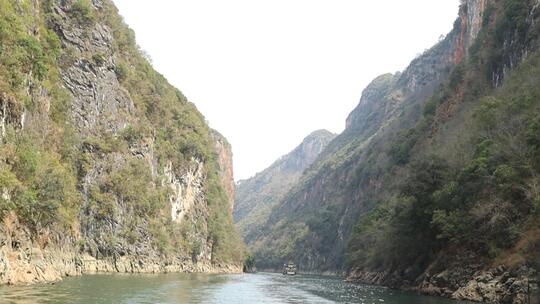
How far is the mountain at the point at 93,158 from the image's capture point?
44.7m

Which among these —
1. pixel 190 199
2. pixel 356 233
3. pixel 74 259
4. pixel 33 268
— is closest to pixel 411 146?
pixel 356 233

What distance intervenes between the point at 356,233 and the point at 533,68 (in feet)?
179

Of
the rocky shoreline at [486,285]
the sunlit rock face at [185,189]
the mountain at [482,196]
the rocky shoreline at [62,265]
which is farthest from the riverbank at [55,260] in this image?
the mountain at [482,196]

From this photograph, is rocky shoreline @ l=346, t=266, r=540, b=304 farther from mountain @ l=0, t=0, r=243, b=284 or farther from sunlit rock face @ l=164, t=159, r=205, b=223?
sunlit rock face @ l=164, t=159, r=205, b=223

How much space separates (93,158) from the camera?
7606cm

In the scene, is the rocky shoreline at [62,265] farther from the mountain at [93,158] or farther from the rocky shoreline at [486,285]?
the rocky shoreline at [486,285]

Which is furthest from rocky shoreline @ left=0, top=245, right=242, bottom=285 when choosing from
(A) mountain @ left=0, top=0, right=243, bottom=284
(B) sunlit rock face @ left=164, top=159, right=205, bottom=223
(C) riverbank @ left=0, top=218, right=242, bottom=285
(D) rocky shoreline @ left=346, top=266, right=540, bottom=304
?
(D) rocky shoreline @ left=346, top=266, right=540, bottom=304

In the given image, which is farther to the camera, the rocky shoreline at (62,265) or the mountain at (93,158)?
the mountain at (93,158)

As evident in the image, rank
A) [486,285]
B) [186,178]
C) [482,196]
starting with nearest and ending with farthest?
[486,285] → [482,196] → [186,178]

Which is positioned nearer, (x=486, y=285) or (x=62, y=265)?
(x=486, y=285)

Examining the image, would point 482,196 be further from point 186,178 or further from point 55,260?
point 186,178

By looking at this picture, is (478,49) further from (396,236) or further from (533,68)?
(396,236)

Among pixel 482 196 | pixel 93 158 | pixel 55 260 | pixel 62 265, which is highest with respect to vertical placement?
pixel 93 158

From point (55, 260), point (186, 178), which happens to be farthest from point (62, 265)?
point (186, 178)
